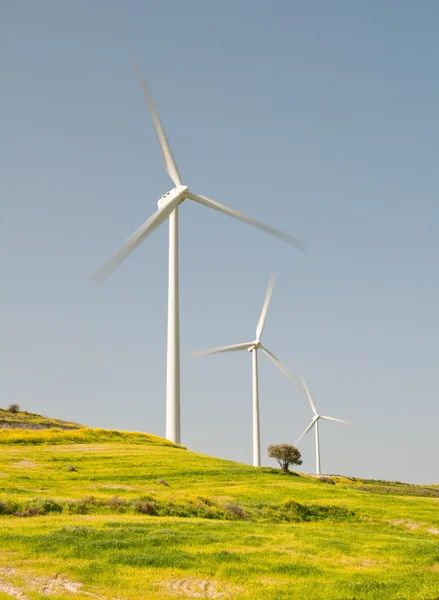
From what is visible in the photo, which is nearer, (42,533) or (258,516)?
(42,533)

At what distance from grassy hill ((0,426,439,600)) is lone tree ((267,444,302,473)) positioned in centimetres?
3728

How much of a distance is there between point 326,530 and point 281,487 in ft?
62.7

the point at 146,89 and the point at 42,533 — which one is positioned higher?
the point at 146,89

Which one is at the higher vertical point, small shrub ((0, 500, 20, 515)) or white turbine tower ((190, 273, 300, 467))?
white turbine tower ((190, 273, 300, 467))

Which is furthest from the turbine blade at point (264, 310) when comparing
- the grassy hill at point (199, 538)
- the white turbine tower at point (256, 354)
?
the grassy hill at point (199, 538)

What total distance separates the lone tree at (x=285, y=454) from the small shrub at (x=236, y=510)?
5537 centimetres

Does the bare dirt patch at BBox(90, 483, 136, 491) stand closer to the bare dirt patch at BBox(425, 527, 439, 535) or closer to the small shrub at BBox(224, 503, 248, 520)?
the small shrub at BBox(224, 503, 248, 520)

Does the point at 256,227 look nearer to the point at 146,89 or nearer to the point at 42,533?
the point at 146,89

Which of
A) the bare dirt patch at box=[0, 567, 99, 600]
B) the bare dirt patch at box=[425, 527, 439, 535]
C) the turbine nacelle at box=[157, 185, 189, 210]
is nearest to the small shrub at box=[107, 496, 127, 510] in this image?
the bare dirt patch at box=[0, 567, 99, 600]

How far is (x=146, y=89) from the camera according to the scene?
71.0 m

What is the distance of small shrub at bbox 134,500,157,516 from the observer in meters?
37.6

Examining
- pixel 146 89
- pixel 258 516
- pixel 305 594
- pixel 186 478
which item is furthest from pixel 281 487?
pixel 146 89

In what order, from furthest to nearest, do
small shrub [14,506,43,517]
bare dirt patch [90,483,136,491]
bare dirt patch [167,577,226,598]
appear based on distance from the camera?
bare dirt patch [90,483,136,491], small shrub [14,506,43,517], bare dirt patch [167,577,226,598]

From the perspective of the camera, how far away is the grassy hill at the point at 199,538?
21.5 m
